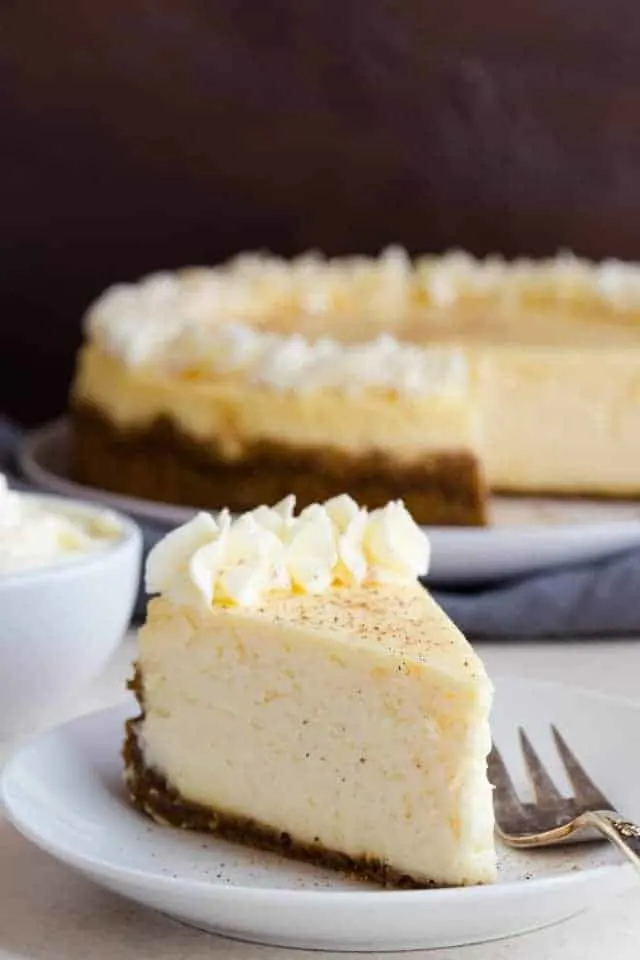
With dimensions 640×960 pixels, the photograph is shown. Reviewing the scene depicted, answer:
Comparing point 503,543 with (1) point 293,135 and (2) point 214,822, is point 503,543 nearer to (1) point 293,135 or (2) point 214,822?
(2) point 214,822

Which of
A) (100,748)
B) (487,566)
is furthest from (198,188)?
(100,748)

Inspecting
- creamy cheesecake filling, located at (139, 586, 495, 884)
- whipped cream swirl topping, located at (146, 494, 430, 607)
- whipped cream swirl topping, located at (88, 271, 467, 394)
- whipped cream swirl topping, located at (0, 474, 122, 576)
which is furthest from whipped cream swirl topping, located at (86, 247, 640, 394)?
creamy cheesecake filling, located at (139, 586, 495, 884)

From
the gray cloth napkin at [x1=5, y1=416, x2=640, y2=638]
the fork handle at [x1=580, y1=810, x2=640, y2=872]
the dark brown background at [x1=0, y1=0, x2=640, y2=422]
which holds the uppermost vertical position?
the dark brown background at [x1=0, y1=0, x2=640, y2=422]

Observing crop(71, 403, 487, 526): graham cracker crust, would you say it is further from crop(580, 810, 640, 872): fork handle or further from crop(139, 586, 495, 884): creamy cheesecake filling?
crop(580, 810, 640, 872): fork handle

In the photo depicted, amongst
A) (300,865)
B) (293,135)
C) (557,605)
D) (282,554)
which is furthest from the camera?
(293,135)

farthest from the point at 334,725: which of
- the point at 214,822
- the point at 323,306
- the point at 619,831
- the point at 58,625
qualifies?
the point at 323,306

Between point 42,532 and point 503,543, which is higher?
point 42,532
